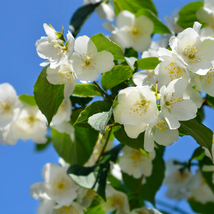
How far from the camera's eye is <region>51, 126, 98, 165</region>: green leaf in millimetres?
1171

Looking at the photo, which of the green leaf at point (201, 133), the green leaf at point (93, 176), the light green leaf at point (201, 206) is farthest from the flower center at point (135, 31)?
the light green leaf at point (201, 206)

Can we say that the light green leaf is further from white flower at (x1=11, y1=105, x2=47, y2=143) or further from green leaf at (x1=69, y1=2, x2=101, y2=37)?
green leaf at (x1=69, y1=2, x2=101, y2=37)

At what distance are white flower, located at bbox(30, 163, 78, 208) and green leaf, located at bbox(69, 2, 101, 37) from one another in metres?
0.63

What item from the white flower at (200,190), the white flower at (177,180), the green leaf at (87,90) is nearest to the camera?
the green leaf at (87,90)

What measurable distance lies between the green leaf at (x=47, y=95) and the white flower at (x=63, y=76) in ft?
0.07

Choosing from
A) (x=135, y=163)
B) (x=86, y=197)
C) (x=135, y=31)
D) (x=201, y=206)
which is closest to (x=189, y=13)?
(x=135, y=31)

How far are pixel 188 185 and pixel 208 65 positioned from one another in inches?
41.3

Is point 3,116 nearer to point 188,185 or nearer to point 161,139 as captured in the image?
point 161,139

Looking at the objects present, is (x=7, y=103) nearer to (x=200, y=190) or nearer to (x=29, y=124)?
(x=29, y=124)

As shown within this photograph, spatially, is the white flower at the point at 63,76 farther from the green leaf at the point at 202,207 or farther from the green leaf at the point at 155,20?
the green leaf at the point at 202,207

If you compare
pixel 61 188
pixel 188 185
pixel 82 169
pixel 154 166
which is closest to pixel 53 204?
pixel 61 188

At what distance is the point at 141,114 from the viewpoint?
0.72 m

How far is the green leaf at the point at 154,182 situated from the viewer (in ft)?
4.08

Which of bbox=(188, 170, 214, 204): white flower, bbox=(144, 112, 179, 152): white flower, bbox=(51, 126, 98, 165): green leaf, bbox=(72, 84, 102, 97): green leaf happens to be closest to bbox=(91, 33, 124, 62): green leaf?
bbox=(72, 84, 102, 97): green leaf
